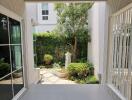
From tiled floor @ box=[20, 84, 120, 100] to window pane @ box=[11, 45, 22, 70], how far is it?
86cm

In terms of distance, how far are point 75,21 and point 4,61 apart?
8681 mm

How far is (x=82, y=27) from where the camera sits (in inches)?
470

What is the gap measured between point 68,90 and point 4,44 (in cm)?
259

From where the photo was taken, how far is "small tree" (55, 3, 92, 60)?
11875mm

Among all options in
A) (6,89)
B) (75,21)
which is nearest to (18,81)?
(6,89)

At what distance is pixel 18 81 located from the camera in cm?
481

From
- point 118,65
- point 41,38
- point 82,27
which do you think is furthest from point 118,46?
point 41,38

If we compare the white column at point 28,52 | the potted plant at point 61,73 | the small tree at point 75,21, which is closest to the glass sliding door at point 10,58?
the white column at point 28,52

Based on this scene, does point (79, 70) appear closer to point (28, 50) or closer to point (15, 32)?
point (28, 50)

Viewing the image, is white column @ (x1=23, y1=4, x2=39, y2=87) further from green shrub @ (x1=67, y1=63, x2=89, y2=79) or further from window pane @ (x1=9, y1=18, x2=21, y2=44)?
green shrub @ (x1=67, y1=63, x2=89, y2=79)

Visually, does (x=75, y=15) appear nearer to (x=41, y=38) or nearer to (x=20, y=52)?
(x=41, y=38)

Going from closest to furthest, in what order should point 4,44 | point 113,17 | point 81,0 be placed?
point 4,44
point 113,17
point 81,0

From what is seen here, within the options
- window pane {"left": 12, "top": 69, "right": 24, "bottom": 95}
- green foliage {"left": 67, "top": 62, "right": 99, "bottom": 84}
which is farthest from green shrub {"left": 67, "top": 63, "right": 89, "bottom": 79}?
window pane {"left": 12, "top": 69, "right": 24, "bottom": 95}

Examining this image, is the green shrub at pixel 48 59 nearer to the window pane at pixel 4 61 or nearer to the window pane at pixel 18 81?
the window pane at pixel 18 81
